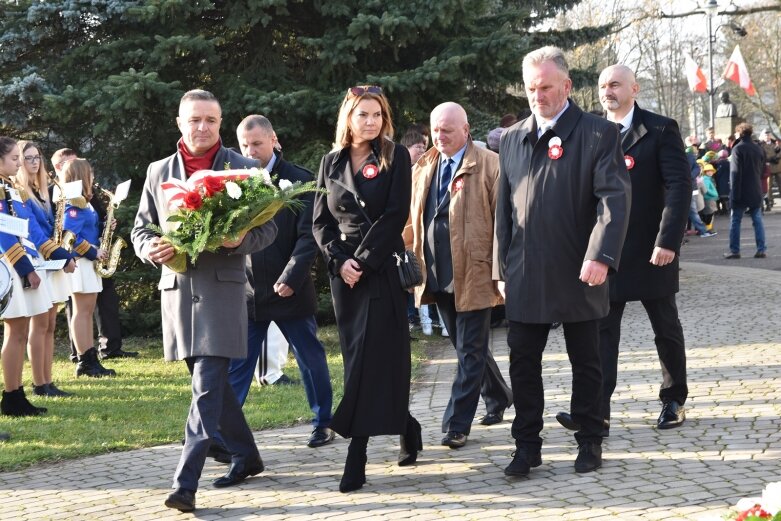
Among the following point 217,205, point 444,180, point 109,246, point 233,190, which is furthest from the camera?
point 109,246

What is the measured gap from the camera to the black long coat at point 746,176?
18.5 meters

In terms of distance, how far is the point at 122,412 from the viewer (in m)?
8.62

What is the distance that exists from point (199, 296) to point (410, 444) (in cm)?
158

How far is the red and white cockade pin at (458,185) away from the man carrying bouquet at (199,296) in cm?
164

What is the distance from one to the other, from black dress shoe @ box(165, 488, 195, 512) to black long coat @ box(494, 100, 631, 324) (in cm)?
201

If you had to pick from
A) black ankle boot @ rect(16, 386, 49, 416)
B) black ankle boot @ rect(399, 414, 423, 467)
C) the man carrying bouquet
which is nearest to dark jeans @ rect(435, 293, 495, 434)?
black ankle boot @ rect(399, 414, 423, 467)

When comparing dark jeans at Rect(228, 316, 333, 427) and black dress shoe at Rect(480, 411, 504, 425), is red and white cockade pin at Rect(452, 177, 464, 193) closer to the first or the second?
dark jeans at Rect(228, 316, 333, 427)

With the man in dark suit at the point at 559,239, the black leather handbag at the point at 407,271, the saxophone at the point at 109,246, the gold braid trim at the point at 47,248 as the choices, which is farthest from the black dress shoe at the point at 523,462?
the saxophone at the point at 109,246

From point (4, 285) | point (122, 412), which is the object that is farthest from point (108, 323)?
point (4, 285)

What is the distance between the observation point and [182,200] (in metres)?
5.56

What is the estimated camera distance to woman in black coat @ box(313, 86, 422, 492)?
19.8ft

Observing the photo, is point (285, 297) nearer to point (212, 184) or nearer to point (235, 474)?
point (235, 474)

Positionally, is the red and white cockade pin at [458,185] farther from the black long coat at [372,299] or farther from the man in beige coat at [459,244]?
the black long coat at [372,299]

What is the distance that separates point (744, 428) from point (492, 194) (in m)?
2.19
